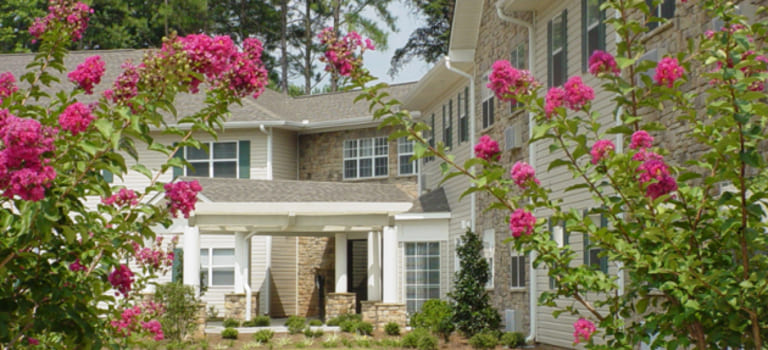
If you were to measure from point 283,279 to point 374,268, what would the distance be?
514 centimetres

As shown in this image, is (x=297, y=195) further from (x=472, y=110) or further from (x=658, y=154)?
(x=658, y=154)

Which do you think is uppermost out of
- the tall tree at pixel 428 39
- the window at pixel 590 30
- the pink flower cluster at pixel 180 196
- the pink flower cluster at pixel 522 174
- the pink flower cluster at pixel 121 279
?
the tall tree at pixel 428 39

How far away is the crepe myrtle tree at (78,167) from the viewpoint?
3.84m

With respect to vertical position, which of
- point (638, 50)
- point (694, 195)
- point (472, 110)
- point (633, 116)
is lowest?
point (694, 195)

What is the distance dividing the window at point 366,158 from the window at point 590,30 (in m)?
13.3

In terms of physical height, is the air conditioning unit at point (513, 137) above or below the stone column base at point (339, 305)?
above

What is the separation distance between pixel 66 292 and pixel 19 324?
63 centimetres

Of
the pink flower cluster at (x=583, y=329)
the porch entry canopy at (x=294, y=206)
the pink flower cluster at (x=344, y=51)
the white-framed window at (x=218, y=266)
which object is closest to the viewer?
the pink flower cluster at (x=344, y=51)

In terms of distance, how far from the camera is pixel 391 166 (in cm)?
2750

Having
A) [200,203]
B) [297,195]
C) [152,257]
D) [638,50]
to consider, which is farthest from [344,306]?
[638,50]

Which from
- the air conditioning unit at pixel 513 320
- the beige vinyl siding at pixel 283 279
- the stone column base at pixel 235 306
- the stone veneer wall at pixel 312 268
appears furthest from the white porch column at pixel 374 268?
the air conditioning unit at pixel 513 320

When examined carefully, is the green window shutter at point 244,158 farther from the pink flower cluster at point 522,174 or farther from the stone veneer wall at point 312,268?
the pink flower cluster at point 522,174

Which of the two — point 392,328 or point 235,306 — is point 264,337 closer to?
point 392,328

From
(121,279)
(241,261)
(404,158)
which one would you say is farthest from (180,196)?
(404,158)
